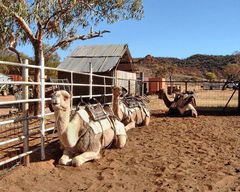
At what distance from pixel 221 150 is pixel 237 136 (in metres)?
2.04

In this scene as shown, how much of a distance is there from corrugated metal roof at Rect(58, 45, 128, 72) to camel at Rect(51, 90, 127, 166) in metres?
14.2

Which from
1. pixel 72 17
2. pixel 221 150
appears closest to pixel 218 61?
pixel 72 17

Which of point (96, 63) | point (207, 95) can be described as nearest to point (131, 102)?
point (96, 63)

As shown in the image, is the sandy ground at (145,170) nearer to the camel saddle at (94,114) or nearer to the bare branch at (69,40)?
the camel saddle at (94,114)

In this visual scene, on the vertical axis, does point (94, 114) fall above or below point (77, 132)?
above

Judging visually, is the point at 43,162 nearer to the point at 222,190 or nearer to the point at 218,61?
the point at 222,190

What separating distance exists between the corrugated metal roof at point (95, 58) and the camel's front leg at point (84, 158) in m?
14.7

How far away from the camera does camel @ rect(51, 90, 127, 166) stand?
536cm

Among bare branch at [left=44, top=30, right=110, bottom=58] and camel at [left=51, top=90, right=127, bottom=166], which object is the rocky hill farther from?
camel at [left=51, top=90, right=127, bottom=166]

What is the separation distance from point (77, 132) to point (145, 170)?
122 centimetres

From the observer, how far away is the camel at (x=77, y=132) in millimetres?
5355

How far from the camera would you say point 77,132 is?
5.67 metres

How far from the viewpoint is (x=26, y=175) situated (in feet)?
16.2

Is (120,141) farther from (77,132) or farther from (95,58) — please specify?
(95,58)
